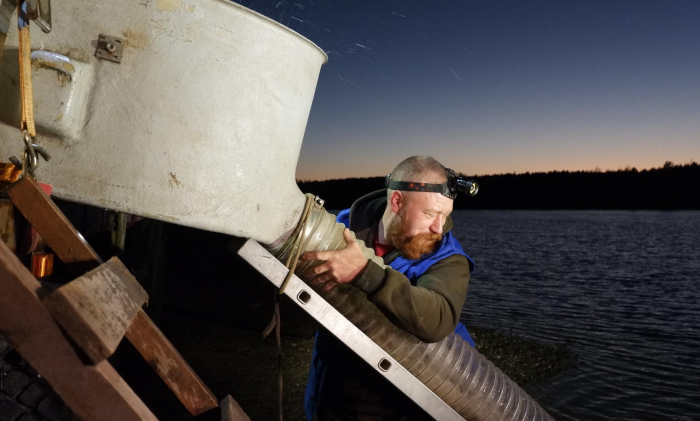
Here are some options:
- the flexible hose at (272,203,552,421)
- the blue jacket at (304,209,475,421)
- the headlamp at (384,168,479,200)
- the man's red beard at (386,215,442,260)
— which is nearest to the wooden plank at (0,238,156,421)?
the flexible hose at (272,203,552,421)

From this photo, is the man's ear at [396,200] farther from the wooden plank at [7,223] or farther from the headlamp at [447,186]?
the wooden plank at [7,223]

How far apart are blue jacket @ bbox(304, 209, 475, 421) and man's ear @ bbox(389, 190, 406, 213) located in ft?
1.17

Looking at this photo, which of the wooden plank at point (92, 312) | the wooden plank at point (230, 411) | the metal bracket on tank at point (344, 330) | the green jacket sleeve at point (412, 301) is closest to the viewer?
the wooden plank at point (92, 312)

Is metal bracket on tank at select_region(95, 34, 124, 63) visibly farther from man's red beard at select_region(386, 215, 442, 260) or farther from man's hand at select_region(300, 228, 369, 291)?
man's red beard at select_region(386, 215, 442, 260)

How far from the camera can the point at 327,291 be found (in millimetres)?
2121

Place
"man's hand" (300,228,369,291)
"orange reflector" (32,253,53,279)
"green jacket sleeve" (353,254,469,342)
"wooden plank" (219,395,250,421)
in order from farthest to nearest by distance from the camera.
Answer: "green jacket sleeve" (353,254,469,342)
"man's hand" (300,228,369,291)
"wooden plank" (219,395,250,421)
"orange reflector" (32,253,53,279)

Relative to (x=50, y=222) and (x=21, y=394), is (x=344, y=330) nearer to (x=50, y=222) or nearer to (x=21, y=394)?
(x=50, y=222)

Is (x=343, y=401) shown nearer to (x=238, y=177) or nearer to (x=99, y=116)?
(x=238, y=177)

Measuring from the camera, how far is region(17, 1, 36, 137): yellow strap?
1.29 meters

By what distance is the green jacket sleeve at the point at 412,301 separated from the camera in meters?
2.12

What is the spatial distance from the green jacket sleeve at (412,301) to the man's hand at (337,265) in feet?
0.18

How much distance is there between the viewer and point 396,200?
122 inches

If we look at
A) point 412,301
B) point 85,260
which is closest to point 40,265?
point 85,260

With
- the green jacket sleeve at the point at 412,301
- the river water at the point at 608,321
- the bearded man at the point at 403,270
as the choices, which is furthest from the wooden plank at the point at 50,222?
the river water at the point at 608,321
